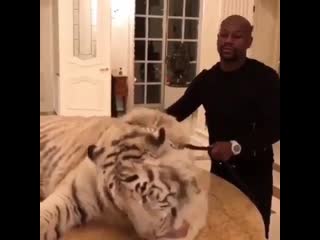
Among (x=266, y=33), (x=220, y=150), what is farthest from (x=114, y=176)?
(x=266, y=33)

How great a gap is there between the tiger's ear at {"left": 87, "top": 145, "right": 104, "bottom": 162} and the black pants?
23 cm

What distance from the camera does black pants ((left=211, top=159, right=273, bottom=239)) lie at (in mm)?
805

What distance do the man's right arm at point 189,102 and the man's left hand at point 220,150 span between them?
8 cm

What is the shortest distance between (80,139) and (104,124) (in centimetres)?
5

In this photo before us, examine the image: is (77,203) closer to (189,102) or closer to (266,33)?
(189,102)

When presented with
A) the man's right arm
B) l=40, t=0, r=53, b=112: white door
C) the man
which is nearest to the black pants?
the man

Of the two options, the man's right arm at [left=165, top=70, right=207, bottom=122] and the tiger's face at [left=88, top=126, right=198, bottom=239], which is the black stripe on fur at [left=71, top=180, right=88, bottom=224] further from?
the man's right arm at [left=165, top=70, right=207, bottom=122]

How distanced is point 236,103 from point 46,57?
0.36 meters

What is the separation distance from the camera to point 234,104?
2.53 ft

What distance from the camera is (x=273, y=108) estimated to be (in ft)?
2.38

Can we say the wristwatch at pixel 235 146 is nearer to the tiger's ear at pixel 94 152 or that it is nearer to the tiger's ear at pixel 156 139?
the tiger's ear at pixel 156 139

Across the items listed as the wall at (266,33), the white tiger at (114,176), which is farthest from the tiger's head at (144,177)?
the wall at (266,33)

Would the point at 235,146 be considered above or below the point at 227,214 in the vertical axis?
above
